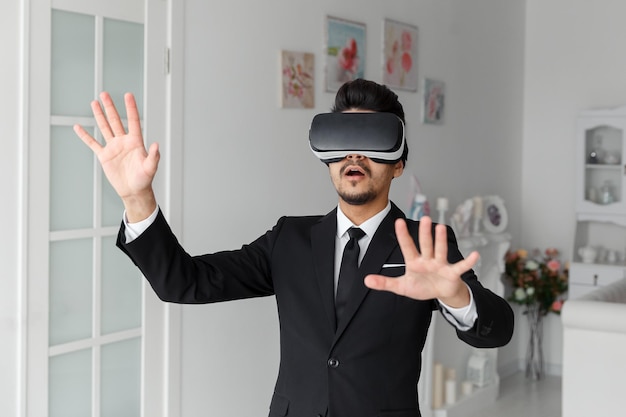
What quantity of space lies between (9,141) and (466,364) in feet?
10.7

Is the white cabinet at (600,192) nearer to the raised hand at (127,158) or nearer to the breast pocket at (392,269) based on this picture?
the breast pocket at (392,269)

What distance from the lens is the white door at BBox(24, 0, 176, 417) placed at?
2.76 metres

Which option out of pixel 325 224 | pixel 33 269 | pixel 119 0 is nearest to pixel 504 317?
pixel 325 224

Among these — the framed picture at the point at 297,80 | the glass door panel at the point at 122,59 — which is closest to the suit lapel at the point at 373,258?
the glass door panel at the point at 122,59

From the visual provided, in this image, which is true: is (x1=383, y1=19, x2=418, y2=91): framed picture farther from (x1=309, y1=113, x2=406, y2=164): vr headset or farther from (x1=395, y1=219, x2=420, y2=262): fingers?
(x1=395, y1=219, x2=420, y2=262): fingers

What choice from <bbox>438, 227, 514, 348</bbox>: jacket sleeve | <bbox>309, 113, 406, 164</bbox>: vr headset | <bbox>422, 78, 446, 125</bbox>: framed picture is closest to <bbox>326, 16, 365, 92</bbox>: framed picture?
<bbox>422, 78, 446, 125</bbox>: framed picture

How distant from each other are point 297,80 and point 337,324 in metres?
2.09

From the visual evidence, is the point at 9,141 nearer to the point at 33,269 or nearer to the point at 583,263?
the point at 33,269

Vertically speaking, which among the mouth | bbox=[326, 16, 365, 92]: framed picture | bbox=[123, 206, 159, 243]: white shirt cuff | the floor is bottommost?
the floor

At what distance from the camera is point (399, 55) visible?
4.54 meters

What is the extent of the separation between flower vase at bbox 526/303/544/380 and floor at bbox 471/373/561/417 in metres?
0.06

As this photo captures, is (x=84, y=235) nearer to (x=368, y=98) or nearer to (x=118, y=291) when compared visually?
(x=118, y=291)

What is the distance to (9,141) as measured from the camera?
267cm

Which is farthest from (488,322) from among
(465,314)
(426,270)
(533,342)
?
(533,342)
